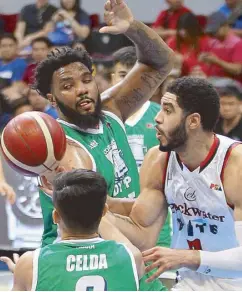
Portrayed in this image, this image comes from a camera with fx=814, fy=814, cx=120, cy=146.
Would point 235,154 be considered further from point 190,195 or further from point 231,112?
point 231,112

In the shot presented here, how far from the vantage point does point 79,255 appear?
314 centimetres

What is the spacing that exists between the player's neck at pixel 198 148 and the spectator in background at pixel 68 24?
5579 mm

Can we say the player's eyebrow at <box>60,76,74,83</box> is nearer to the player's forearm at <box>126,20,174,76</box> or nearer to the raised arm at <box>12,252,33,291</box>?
the player's forearm at <box>126,20,174,76</box>

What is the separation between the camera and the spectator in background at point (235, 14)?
28.9ft

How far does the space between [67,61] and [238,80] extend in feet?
13.7

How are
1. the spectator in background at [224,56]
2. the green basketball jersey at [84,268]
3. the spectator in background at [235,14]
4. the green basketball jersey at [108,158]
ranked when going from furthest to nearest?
1. the spectator in background at [235,14]
2. the spectator in background at [224,56]
3. the green basketball jersey at [108,158]
4. the green basketball jersey at [84,268]

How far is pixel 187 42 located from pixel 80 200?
5.82m

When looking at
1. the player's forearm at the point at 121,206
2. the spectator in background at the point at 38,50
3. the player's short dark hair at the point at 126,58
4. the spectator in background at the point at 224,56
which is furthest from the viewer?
the spectator in background at the point at 38,50

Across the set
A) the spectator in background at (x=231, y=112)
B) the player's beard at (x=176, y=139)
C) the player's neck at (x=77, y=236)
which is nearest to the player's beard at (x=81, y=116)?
the player's beard at (x=176, y=139)

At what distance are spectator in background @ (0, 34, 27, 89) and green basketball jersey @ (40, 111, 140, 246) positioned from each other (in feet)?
14.9

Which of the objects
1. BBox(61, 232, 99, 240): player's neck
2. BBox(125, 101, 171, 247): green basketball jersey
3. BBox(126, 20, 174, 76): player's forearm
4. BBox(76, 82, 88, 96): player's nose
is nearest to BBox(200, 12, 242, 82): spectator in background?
BBox(125, 101, 171, 247): green basketball jersey

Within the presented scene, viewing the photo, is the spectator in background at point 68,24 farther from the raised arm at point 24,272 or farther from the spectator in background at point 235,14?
the raised arm at point 24,272

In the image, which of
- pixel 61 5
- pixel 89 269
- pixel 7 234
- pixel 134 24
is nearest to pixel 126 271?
pixel 89 269

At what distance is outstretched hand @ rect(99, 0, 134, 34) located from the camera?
4465 mm
